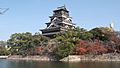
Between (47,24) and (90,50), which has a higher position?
(47,24)

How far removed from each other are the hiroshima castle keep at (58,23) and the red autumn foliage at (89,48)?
1647 centimetres

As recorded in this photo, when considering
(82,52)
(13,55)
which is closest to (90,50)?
(82,52)

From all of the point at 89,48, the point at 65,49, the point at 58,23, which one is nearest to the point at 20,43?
the point at 58,23

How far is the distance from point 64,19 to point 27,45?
1666 centimetres

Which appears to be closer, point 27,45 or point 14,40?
point 27,45

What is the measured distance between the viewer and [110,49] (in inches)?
1699

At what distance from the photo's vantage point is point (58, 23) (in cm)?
6303

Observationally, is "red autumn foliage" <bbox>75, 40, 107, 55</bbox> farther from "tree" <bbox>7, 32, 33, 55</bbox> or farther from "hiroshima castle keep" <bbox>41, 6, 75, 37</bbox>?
"hiroshima castle keep" <bbox>41, 6, 75, 37</bbox>

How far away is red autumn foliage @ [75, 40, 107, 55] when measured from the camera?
42.1m

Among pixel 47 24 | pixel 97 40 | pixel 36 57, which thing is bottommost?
pixel 36 57

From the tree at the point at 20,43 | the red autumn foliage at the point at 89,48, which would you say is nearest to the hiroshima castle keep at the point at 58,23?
the tree at the point at 20,43

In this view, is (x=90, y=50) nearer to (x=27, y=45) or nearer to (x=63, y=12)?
(x=27, y=45)

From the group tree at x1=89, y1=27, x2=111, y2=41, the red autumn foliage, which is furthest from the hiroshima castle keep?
the red autumn foliage

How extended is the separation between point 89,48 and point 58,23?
71.7 feet
